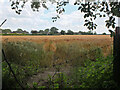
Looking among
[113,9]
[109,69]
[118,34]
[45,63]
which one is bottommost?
[45,63]

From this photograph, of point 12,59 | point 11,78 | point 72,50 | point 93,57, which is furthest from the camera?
point 72,50

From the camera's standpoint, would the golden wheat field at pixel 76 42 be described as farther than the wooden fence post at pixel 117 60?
Yes

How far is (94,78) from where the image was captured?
3.22 meters

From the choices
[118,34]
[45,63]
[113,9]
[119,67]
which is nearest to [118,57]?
[119,67]

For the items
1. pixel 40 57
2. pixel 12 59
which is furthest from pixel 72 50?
pixel 12 59

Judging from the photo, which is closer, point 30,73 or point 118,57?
point 118,57

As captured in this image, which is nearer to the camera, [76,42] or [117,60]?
[117,60]

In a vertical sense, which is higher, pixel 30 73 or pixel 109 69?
pixel 109 69

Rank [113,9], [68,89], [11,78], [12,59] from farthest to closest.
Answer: [12,59] → [11,78] → [68,89] → [113,9]

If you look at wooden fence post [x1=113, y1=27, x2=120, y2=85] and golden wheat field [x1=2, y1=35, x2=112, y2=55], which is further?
golden wheat field [x1=2, y1=35, x2=112, y2=55]

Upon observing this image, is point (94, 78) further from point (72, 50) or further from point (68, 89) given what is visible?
point (72, 50)

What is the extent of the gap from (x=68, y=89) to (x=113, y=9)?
1781 mm

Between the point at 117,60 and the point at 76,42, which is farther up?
the point at 117,60

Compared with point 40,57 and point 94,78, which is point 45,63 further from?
point 94,78
